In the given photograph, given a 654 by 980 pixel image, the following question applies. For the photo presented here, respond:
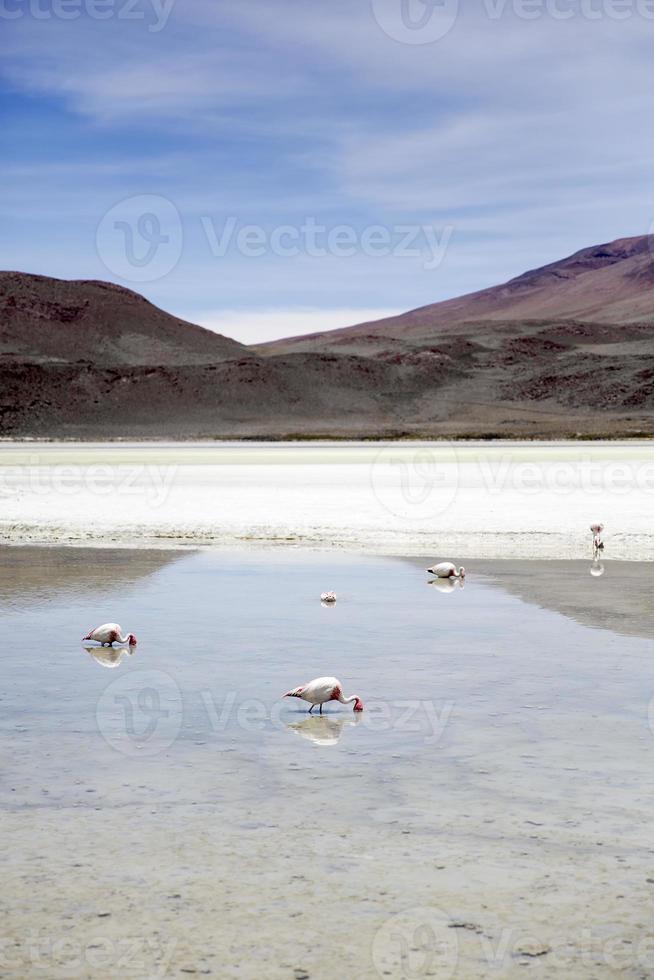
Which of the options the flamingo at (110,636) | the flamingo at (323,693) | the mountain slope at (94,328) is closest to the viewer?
the flamingo at (323,693)

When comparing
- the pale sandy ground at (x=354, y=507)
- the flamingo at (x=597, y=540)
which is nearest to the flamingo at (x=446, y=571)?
the flamingo at (x=597, y=540)

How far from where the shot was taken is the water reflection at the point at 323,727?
270 inches

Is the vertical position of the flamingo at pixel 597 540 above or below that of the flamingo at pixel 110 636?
above

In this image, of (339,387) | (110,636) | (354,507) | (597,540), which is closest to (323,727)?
(110,636)

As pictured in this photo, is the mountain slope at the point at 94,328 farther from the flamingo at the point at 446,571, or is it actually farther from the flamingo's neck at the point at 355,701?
the flamingo's neck at the point at 355,701

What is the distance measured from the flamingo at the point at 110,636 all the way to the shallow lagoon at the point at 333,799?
0.41ft

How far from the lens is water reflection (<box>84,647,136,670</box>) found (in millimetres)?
8914

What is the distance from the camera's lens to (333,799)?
224 inches

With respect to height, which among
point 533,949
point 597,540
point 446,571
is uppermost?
point 597,540

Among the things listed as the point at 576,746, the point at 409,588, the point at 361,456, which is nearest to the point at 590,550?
the point at 409,588

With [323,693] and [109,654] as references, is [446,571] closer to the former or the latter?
Answer: [109,654]

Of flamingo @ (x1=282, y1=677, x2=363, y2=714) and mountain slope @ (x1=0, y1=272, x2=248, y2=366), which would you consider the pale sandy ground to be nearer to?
flamingo @ (x1=282, y1=677, x2=363, y2=714)

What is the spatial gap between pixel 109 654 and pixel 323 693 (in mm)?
2494

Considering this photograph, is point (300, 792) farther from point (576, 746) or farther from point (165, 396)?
→ point (165, 396)
